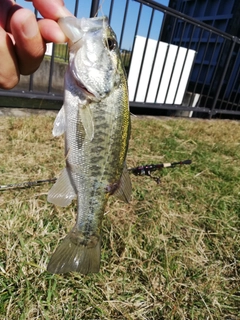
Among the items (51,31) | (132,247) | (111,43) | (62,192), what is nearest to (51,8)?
(51,31)

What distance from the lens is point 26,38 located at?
0.90 meters

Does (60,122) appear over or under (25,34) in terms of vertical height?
under

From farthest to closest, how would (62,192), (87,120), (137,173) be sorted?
(137,173) → (62,192) → (87,120)

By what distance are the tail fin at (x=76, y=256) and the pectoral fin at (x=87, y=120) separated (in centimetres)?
43

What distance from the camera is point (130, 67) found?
461 cm

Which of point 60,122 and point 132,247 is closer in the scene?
point 60,122

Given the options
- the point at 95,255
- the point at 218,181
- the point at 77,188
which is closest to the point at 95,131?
the point at 77,188

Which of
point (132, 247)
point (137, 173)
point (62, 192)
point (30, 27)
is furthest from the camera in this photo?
point (137, 173)

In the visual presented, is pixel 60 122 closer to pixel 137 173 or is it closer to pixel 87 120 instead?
pixel 87 120

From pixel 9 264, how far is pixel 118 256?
588 millimetres

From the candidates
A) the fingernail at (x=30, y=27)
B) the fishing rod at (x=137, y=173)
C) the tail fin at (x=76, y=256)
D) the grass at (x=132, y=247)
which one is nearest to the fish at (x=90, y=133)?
the tail fin at (x=76, y=256)

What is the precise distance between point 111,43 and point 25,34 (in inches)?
12.9

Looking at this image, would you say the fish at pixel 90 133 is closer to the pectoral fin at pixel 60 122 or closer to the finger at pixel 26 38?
the pectoral fin at pixel 60 122

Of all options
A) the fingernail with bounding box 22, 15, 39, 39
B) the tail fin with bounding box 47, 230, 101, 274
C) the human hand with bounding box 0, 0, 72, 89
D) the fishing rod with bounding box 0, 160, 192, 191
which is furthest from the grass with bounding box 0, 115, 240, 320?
the fingernail with bounding box 22, 15, 39, 39
